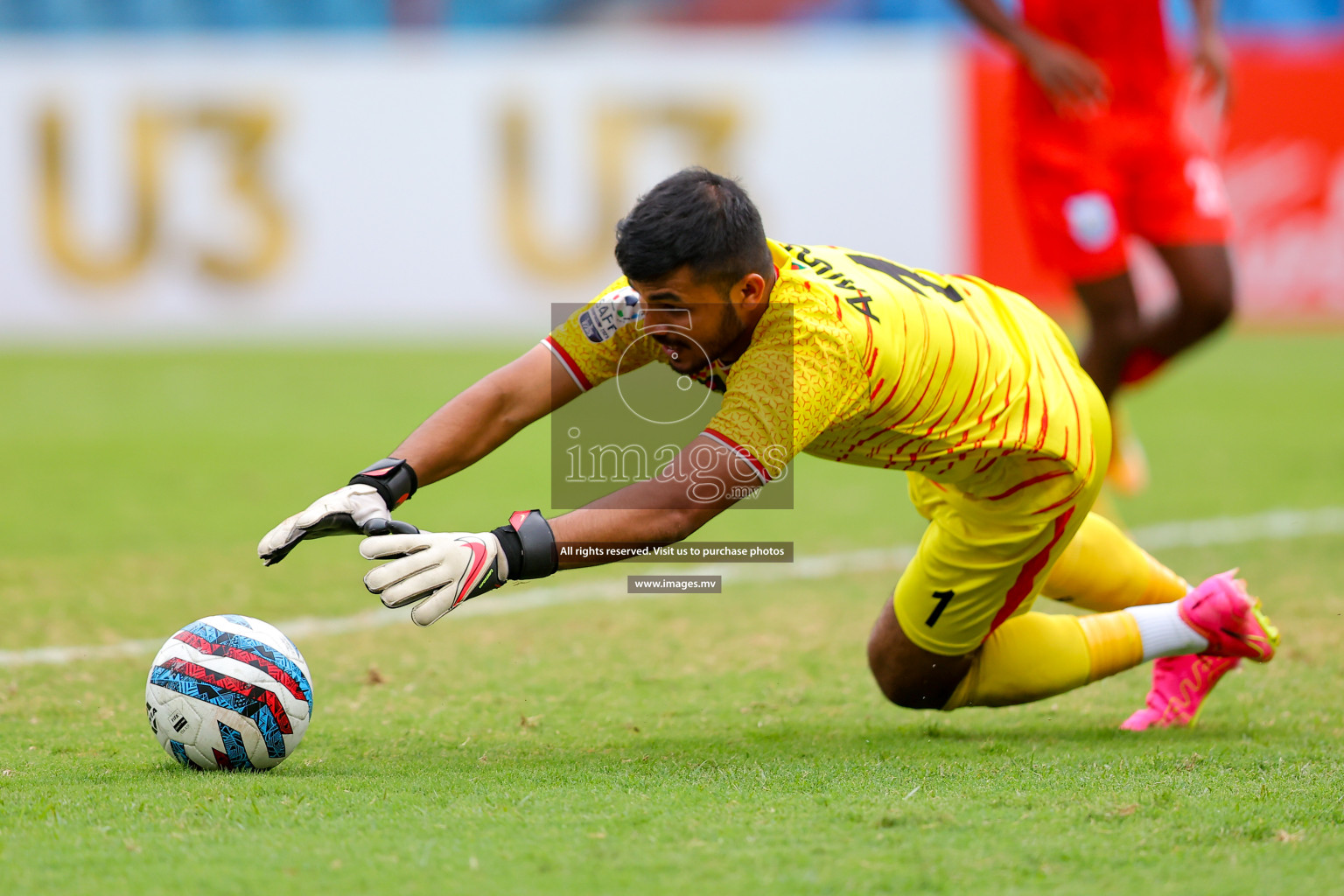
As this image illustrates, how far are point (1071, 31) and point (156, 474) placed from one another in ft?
17.7

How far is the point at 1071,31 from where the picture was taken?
6145 millimetres

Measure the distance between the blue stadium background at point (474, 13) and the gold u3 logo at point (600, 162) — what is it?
12.3 ft

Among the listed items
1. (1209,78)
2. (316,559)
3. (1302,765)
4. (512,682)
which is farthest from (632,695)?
(1209,78)

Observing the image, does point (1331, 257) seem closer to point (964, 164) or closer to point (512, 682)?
point (964, 164)

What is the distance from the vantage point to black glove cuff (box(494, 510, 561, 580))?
2.88 metres

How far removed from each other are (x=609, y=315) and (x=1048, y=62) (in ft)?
10.1

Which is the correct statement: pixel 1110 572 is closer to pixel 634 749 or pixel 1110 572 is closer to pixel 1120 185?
pixel 634 749

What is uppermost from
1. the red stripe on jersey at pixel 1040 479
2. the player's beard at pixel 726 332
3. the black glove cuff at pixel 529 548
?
the player's beard at pixel 726 332

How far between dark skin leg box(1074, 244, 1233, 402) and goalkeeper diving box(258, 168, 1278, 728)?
210cm

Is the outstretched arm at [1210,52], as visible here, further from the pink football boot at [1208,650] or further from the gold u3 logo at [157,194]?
the gold u3 logo at [157,194]

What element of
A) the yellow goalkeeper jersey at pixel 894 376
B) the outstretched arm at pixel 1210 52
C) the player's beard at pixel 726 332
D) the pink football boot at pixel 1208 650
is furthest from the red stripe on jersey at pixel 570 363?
the outstretched arm at pixel 1210 52

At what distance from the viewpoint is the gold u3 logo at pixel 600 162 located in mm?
16438

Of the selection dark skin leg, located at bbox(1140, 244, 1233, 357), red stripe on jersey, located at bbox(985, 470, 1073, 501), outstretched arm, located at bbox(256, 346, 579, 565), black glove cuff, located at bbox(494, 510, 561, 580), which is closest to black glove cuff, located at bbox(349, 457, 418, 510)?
outstretched arm, located at bbox(256, 346, 579, 565)

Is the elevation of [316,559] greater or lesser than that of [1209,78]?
lesser
